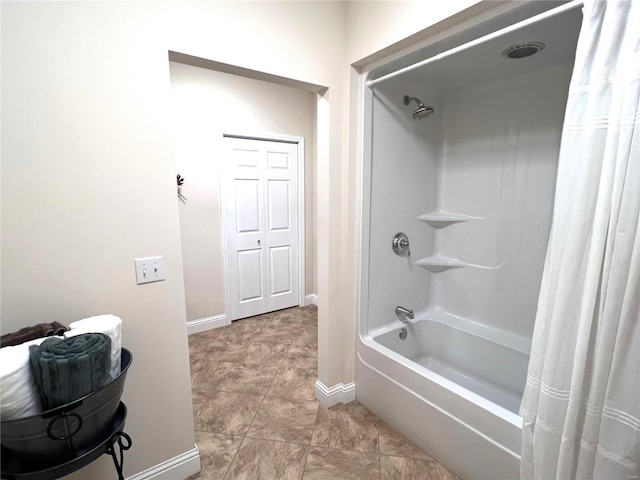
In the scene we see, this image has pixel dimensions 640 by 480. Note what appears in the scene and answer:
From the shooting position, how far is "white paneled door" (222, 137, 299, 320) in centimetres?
310

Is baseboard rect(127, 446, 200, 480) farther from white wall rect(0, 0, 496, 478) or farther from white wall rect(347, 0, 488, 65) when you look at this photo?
white wall rect(347, 0, 488, 65)

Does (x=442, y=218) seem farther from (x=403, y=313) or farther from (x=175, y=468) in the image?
(x=175, y=468)

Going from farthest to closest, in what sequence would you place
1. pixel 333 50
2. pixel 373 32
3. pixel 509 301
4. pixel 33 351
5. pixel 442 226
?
pixel 442 226, pixel 509 301, pixel 333 50, pixel 373 32, pixel 33 351

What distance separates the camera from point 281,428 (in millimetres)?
1812

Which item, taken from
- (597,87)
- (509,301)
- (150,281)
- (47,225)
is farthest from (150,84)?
(509,301)

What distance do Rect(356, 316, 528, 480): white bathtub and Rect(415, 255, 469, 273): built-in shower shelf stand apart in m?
0.42

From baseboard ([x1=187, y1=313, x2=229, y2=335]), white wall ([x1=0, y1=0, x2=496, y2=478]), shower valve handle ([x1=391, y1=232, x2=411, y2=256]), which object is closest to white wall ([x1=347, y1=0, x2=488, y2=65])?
white wall ([x1=0, y1=0, x2=496, y2=478])

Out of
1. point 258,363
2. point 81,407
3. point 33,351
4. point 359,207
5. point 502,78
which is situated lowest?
point 258,363

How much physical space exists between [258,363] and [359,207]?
160 cm

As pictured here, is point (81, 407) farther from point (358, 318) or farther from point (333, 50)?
point (333, 50)

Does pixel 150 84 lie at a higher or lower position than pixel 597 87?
higher

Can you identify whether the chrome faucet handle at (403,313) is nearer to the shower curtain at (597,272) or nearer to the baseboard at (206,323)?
the shower curtain at (597,272)

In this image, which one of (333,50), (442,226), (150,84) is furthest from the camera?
(442,226)

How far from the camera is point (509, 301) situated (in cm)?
209
